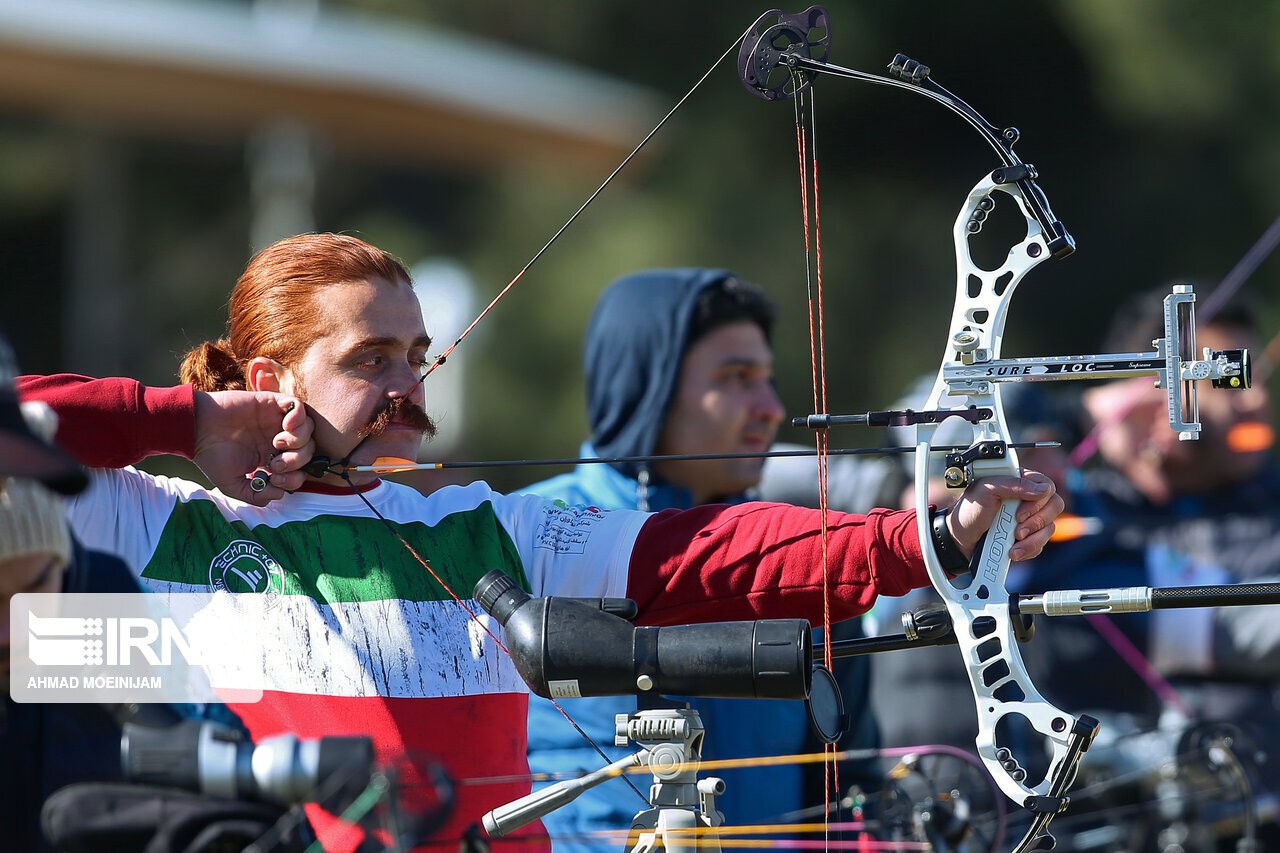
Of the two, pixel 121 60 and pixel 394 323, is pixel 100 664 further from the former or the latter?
pixel 121 60

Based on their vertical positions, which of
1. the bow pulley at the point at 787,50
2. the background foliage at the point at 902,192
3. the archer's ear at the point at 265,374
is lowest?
the archer's ear at the point at 265,374

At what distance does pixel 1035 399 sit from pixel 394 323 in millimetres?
2173

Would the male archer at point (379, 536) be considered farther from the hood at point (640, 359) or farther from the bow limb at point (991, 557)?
the hood at point (640, 359)

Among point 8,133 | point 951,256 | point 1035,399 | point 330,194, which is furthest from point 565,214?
point 1035,399

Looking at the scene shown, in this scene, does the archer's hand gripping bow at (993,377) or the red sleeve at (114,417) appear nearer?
the archer's hand gripping bow at (993,377)

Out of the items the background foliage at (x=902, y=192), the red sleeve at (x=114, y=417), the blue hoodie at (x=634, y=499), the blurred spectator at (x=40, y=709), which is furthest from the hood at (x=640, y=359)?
the background foliage at (x=902, y=192)

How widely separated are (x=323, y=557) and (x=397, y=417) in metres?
0.21

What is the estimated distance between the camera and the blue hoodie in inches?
90.5

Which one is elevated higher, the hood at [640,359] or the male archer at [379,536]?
the hood at [640,359]

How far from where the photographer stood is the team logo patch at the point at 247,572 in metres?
1.80

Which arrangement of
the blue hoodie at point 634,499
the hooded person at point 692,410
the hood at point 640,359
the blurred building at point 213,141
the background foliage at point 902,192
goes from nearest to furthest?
the blue hoodie at point 634,499
the hooded person at point 692,410
the hood at point 640,359
the background foliage at point 902,192
the blurred building at point 213,141

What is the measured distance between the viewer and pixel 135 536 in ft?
5.94

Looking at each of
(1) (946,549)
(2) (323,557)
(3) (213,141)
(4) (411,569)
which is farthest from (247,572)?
(3) (213,141)

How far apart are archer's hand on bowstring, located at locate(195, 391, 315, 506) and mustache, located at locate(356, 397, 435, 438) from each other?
0.25ft
